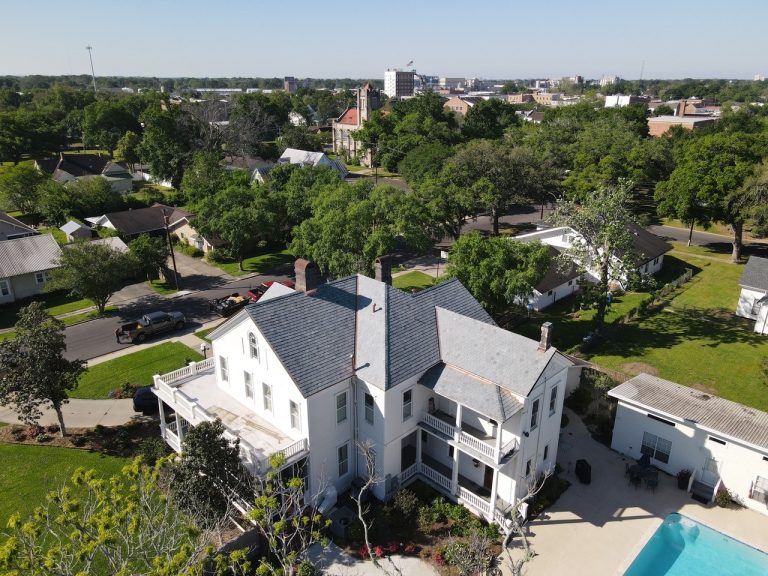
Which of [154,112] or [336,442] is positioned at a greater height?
[154,112]

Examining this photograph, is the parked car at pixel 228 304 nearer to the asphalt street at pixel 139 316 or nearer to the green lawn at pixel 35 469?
the asphalt street at pixel 139 316

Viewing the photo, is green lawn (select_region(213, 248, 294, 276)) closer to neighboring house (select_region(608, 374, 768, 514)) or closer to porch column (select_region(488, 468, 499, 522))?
neighboring house (select_region(608, 374, 768, 514))

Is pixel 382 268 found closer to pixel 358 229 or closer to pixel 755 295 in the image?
pixel 358 229

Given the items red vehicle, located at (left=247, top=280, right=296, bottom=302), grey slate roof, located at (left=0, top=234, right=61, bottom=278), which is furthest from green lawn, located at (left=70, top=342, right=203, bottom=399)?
grey slate roof, located at (left=0, top=234, right=61, bottom=278)

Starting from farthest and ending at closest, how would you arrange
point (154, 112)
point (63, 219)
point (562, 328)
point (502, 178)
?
1. point (154, 112)
2. point (63, 219)
3. point (502, 178)
4. point (562, 328)

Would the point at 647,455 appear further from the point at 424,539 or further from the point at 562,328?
the point at 562,328

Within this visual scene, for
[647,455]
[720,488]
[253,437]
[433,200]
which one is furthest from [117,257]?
[720,488]

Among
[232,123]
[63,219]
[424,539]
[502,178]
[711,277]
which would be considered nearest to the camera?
[424,539]

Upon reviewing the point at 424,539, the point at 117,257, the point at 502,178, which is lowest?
the point at 424,539
